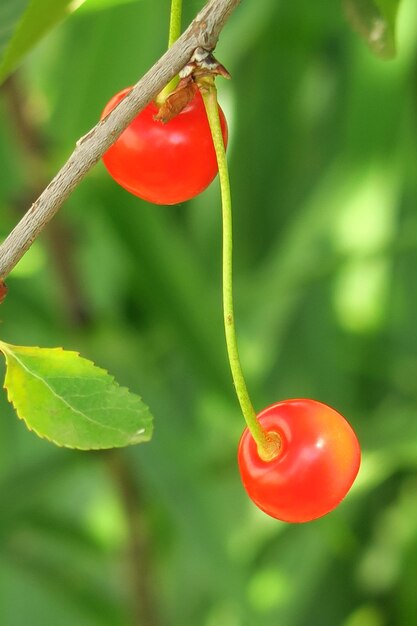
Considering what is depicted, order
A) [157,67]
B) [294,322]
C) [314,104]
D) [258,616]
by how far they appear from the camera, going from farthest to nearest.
Result: 1. [314,104]
2. [294,322]
3. [258,616]
4. [157,67]

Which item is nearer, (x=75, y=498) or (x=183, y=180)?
(x=183, y=180)

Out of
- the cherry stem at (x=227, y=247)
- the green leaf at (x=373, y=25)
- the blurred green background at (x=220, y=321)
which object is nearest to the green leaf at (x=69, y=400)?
the cherry stem at (x=227, y=247)

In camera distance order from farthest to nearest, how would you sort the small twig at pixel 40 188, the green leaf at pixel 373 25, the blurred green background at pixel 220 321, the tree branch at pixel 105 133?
the blurred green background at pixel 220 321 < the small twig at pixel 40 188 < the green leaf at pixel 373 25 < the tree branch at pixel 105 133

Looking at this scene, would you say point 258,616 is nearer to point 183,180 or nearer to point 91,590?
point 91,590

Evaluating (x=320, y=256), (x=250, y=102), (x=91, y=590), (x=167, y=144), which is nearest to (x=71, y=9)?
(x=167, y=144)

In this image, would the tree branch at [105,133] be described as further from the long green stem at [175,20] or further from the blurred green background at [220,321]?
the blurred green background at [220,321]

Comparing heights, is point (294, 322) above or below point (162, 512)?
above
